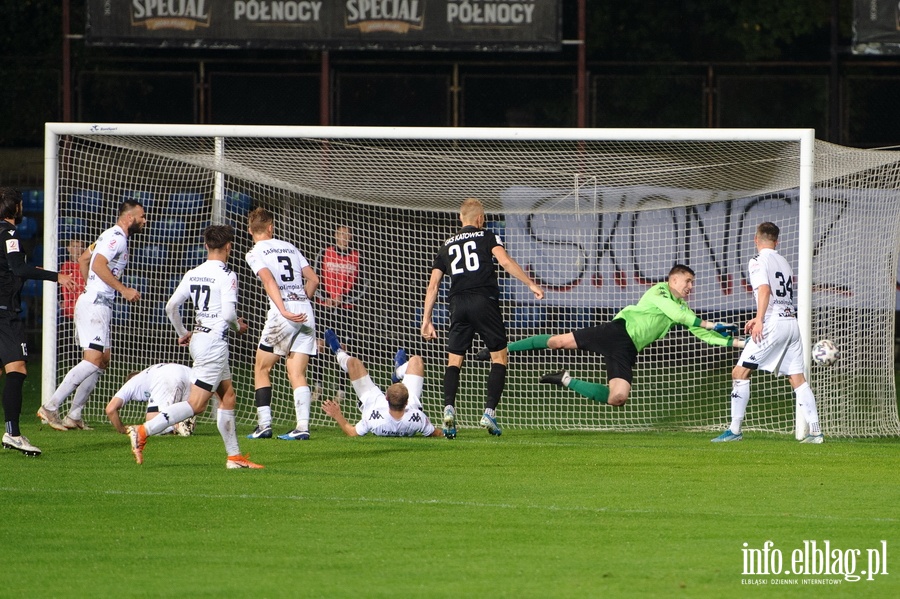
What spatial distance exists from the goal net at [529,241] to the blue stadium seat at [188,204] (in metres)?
0.04

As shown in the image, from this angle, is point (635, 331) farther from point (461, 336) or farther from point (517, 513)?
point (517, 513)

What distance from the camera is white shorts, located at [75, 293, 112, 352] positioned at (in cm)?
1076

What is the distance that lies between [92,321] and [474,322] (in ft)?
10.4

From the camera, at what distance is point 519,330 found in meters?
15.5

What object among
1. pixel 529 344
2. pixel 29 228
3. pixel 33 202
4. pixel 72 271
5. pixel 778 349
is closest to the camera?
pixel 778 349

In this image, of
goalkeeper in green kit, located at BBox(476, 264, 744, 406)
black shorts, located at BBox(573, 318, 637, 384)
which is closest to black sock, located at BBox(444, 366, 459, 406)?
goalkeeper in green kit, located at BBox(476, 264, 744, 406)

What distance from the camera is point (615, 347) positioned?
441 inches

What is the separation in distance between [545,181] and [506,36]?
2.97 meters

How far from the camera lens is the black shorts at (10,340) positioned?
9.26m

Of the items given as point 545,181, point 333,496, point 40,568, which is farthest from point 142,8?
point 40,568

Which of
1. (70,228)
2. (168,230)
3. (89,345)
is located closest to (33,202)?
(168,230)

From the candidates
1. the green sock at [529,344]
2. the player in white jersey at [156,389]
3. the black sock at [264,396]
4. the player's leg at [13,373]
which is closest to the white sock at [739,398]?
the green sock at [529,344]

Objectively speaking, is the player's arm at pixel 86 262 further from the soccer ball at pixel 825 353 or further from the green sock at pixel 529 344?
the soccer ball at pixel 825 353

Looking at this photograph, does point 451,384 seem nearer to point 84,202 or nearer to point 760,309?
point 760,309
